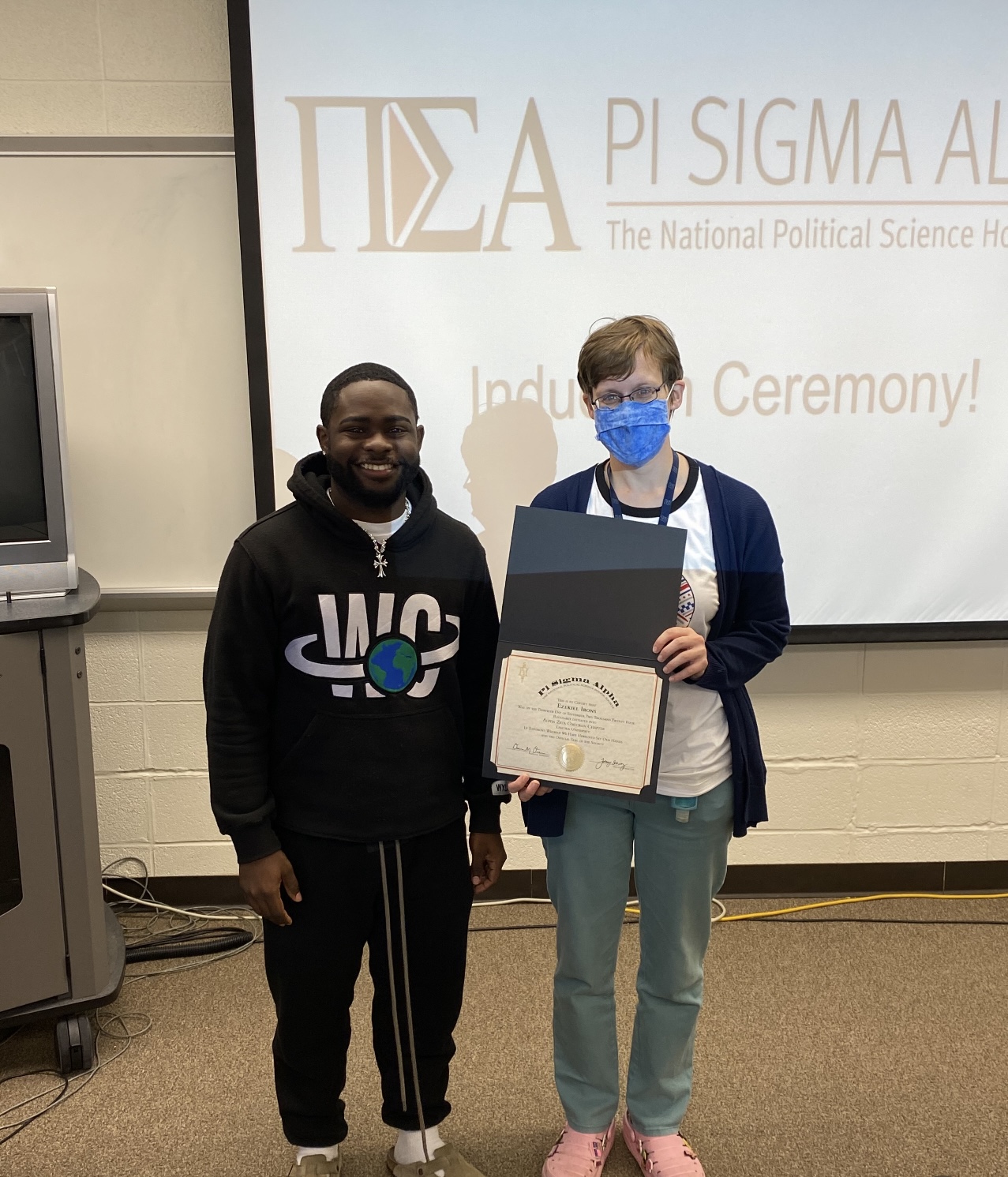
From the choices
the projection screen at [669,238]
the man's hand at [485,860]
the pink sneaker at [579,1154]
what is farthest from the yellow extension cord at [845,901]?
the man's hand at [485,860]

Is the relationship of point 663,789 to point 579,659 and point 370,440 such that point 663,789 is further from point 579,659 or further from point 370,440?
point 370,440

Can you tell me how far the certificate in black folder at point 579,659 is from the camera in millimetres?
1361

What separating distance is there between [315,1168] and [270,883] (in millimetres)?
543

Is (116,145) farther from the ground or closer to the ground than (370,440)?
farther from the ground

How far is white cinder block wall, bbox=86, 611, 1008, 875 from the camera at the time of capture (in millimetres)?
2533

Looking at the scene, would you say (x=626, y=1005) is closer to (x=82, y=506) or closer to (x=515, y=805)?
(x=515, y=805)

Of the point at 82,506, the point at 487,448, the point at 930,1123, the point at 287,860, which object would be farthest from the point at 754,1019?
the point at 82,506

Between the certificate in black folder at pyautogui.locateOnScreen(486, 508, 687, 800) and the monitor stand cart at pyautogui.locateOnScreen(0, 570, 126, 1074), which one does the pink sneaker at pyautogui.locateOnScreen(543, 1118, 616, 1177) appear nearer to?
the certificate in black folder at pyautogui.locateOnScreen(486, 508, 687, 800)

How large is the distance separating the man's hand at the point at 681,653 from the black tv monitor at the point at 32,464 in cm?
125

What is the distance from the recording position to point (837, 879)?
2.70 metres

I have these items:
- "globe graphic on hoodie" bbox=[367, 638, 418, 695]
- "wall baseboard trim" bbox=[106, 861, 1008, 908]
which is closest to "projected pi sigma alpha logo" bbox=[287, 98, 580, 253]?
"globe graphic on hoodie" bbox=[367, 638, 418, 695]

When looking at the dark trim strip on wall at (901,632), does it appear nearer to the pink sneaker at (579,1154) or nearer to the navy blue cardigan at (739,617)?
the navy blue cardigan at (739,617)

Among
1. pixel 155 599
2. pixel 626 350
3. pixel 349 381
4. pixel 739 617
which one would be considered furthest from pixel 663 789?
pixel 155 599

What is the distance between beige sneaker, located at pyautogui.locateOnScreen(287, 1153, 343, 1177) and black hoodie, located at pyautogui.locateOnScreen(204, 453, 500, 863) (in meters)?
0.58
